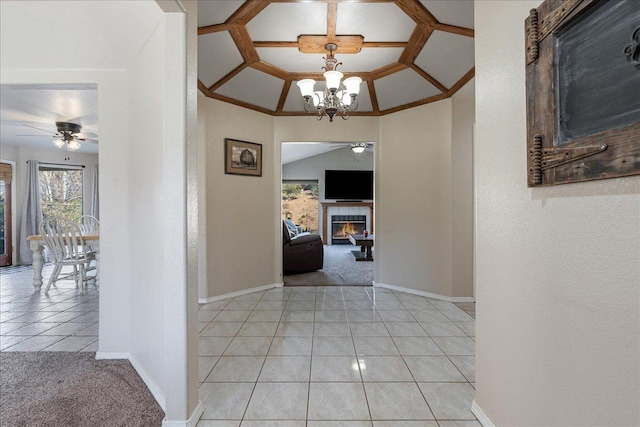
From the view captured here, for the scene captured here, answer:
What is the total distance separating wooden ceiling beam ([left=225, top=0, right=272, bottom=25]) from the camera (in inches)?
86.0

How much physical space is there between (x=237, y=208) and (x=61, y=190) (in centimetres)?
543

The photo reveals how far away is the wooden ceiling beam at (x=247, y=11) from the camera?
7.17ft

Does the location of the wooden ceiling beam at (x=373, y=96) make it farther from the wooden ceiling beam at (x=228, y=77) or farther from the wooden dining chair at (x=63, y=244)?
the wooden dining chair at (x=63, y=244)

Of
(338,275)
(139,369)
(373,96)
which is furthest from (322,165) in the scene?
(139,369)

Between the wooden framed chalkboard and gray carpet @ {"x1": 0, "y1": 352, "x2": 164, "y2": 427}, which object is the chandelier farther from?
gray carpet @ {"x1": 0, "y1": 352, "x2": 164, "y2": 427}

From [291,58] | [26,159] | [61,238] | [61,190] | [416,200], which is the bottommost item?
[61,238]

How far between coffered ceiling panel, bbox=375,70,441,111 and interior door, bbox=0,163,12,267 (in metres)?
7.11

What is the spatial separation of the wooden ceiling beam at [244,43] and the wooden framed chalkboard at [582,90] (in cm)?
220

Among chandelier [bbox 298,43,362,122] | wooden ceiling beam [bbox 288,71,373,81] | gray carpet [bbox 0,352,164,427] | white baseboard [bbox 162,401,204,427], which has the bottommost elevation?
gray carpet [bbox 0,352,164,427]

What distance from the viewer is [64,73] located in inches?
82.9

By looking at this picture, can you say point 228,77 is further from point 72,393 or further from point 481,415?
point 481,415

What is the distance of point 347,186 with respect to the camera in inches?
359

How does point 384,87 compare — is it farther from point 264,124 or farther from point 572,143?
point 572,143

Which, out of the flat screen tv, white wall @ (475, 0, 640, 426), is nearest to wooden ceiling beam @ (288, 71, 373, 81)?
white wall @ (475, 0, 640, 426)
